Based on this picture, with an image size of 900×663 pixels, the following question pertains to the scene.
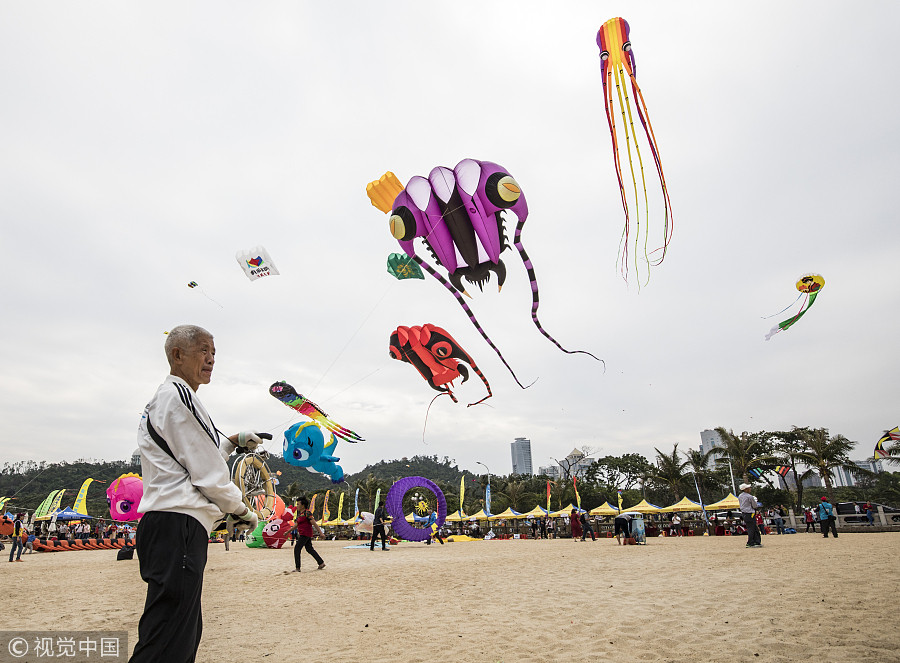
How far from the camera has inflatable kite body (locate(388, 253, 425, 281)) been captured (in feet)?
48.9

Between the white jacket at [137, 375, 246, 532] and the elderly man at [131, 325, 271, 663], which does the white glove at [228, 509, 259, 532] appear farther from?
the white jacket at [137, 375, 246, 532]

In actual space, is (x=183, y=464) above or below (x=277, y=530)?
above

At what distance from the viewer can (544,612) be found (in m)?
5.34

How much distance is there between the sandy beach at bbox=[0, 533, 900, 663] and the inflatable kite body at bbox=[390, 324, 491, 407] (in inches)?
342

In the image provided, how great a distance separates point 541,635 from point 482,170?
339 inches

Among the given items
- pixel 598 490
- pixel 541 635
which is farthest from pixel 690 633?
pixel 598 490

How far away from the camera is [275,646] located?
4.36m

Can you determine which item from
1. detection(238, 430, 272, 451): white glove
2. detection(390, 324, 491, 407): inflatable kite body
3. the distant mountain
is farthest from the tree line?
detection(238, 430, 272, 451): white glove

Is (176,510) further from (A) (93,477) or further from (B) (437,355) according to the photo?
(A) (93,477)

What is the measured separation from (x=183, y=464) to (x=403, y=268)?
13026 mm

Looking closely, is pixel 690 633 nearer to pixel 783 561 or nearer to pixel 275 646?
pixel 275 646

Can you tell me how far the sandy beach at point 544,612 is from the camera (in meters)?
3.90

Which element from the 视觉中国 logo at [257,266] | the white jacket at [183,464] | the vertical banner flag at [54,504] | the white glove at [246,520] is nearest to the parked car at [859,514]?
the 视觉中国 logo at [257,266]

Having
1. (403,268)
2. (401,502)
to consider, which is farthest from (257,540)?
(403,268)
